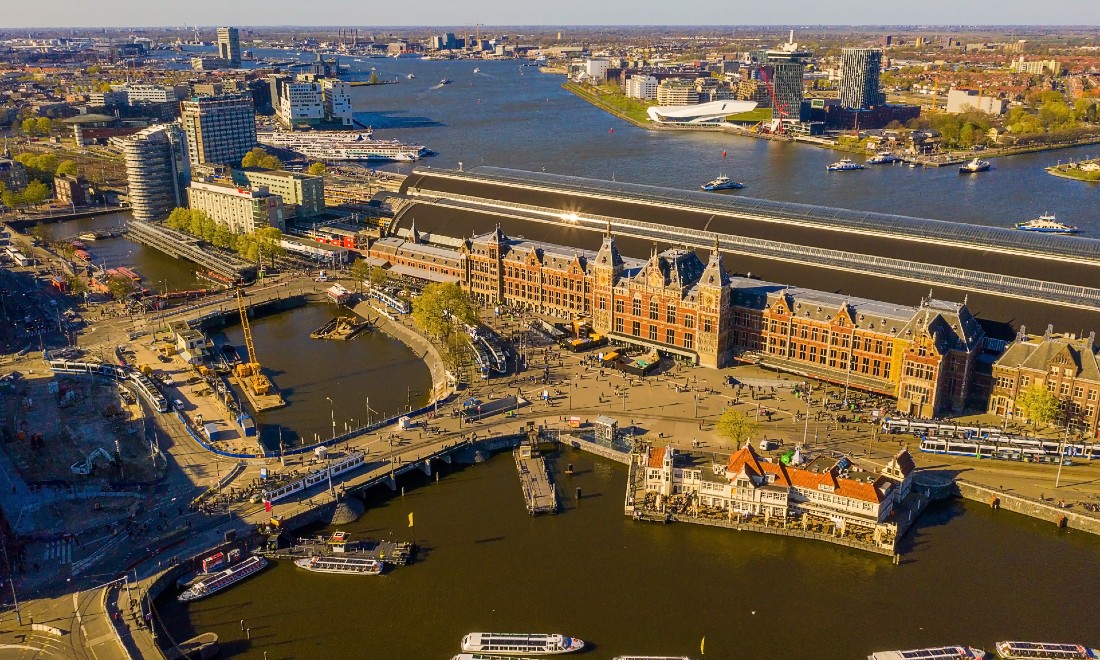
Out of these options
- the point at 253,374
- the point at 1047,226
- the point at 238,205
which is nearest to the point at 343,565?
the point at 253,374

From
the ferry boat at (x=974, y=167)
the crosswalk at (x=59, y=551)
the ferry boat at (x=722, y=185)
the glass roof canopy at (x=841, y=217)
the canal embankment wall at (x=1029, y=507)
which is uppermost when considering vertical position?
the glass roof canopy at (x=841, y=217)

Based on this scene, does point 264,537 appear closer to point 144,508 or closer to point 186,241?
point 144,508

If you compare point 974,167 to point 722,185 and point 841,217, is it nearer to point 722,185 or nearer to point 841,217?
point 722,185

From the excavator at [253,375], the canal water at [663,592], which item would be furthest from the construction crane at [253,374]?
the canal water at [663,592]

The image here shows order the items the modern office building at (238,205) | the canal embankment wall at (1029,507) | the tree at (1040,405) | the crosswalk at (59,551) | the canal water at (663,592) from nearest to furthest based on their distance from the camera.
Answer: the canal water at (663,592), the crosswalk at (59,551), the canal embankment wall at (1029,507), the tree at (1040,405), the modern office building at (238,205)

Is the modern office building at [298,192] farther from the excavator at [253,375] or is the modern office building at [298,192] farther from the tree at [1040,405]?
the tree at [1040,405]
